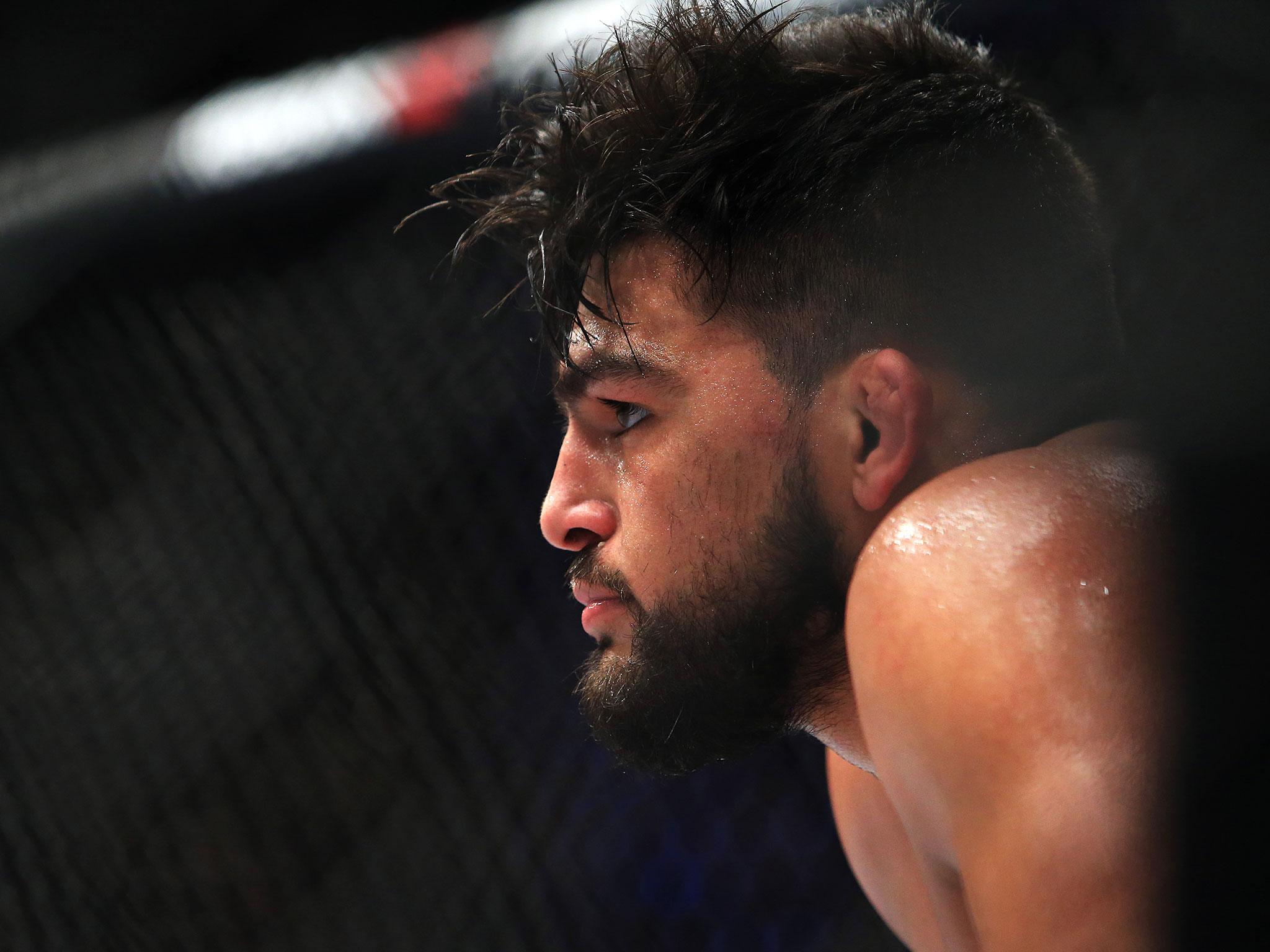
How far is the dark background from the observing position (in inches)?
43.4

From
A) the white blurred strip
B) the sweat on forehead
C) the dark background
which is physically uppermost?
the white blurred strip

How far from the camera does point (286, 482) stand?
1.16 meters

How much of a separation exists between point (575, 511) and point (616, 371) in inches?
3.4

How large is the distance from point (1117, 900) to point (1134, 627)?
0.31 feet

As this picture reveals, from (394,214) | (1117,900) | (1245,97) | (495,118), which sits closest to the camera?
(1117,900)

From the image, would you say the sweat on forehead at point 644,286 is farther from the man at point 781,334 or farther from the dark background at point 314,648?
the dark background at point 314,648

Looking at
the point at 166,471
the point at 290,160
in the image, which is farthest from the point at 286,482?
the point at 290,160

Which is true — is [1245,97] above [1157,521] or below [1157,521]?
above

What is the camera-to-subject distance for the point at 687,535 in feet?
1.92

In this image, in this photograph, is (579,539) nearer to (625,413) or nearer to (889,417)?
(625,413)

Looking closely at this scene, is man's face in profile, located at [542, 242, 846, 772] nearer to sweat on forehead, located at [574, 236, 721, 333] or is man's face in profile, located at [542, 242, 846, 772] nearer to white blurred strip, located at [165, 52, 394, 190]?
sweat on forehead, located at [574, 236, 721, 333]

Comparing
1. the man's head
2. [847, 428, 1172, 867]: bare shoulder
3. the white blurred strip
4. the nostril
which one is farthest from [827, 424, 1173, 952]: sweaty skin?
the white blurred strip

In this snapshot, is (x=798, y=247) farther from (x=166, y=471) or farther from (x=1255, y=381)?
(x=166, y=471)

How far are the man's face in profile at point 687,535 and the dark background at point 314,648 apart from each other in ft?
1.59
